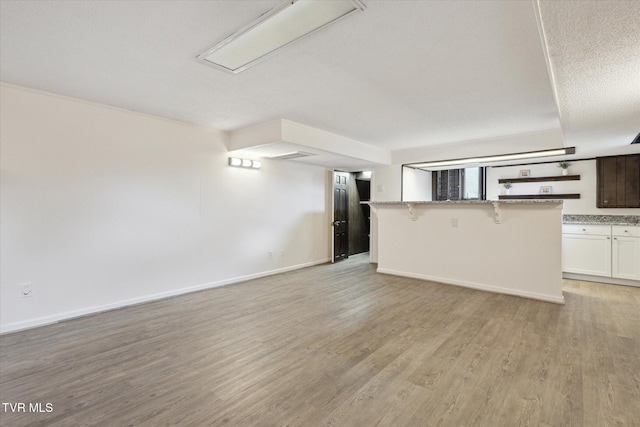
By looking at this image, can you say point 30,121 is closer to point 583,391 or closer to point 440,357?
point 440,357

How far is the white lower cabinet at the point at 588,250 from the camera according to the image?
486 cm

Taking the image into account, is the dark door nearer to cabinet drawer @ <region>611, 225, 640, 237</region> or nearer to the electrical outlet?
cabinet drawer @ <region>611, 225, 640, 237</region>

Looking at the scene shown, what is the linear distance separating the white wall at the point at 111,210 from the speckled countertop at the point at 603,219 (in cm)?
570

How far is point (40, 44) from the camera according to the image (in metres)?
2.30

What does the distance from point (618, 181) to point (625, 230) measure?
96 centimetres

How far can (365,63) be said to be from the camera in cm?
259

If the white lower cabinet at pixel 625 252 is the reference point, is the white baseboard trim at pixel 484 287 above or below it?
below

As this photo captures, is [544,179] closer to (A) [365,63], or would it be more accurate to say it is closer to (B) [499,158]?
(B) [499,158]

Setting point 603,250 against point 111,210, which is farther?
point 603,250

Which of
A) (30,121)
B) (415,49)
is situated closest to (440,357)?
(415,49)

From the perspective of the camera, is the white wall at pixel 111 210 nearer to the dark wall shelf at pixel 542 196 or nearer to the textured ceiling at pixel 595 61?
the textured ceiling at pixel 595 61

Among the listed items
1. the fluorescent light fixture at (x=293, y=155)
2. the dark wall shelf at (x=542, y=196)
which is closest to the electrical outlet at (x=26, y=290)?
the fluorescent light fixture at (x=293, y=155)

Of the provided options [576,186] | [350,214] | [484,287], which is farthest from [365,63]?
[576,186]

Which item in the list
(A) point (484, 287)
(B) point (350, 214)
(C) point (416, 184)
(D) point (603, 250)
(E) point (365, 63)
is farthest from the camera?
(B) point (350, 214)
